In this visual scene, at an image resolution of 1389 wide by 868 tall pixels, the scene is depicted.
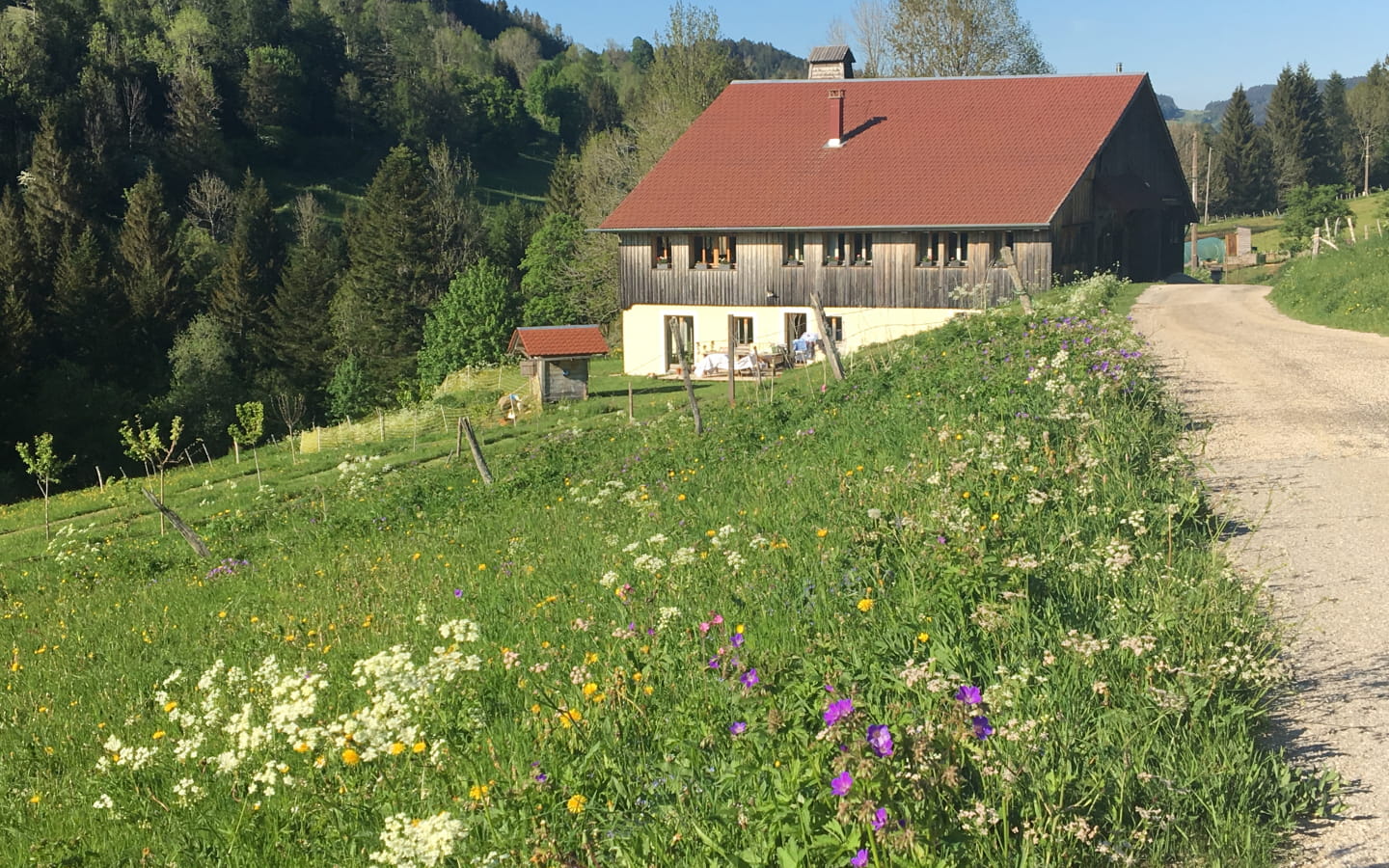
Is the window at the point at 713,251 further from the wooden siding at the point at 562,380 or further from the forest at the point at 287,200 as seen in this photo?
the forest at the point at 287,200

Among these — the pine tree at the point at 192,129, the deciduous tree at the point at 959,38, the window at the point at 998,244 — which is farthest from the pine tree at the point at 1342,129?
the pine tree at the point at 192,129

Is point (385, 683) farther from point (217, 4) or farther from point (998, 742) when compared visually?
point (217, 4)

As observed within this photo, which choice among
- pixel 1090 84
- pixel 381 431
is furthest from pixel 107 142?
pixel 1090 84

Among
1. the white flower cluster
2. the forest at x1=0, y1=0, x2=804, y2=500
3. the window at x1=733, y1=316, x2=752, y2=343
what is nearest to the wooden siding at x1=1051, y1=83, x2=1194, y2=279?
the window at x1=733, y1=316, x2=752, y2=343

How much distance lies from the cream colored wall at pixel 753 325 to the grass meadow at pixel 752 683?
24.6m

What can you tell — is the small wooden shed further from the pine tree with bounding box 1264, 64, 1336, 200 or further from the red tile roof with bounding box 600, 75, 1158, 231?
the pine tree with bounding box 1264, 64, 1336, 200

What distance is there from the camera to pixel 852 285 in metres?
37.7

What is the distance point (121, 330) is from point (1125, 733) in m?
57.3

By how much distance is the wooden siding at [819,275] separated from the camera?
Result: 35438mm

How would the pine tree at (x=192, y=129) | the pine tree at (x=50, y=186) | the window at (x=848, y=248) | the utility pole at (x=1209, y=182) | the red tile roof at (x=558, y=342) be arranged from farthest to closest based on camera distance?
1. the utility pole at (x=1209, y=182)
2. the pine tree at (x=192, y=129)
3. the pine tree at (x=50, y=186)
4. the window at (x=848, y=248)
5. the red tile roof at (x=558, y=342)

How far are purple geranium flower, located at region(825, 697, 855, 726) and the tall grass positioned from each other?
1974 cm

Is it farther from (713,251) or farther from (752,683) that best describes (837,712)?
(713,251)

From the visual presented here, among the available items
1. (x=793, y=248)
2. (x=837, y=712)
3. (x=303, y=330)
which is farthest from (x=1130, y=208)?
(x=303, y=330)

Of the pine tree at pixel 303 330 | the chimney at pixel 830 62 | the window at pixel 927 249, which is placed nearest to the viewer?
the window at pixel 927 249
